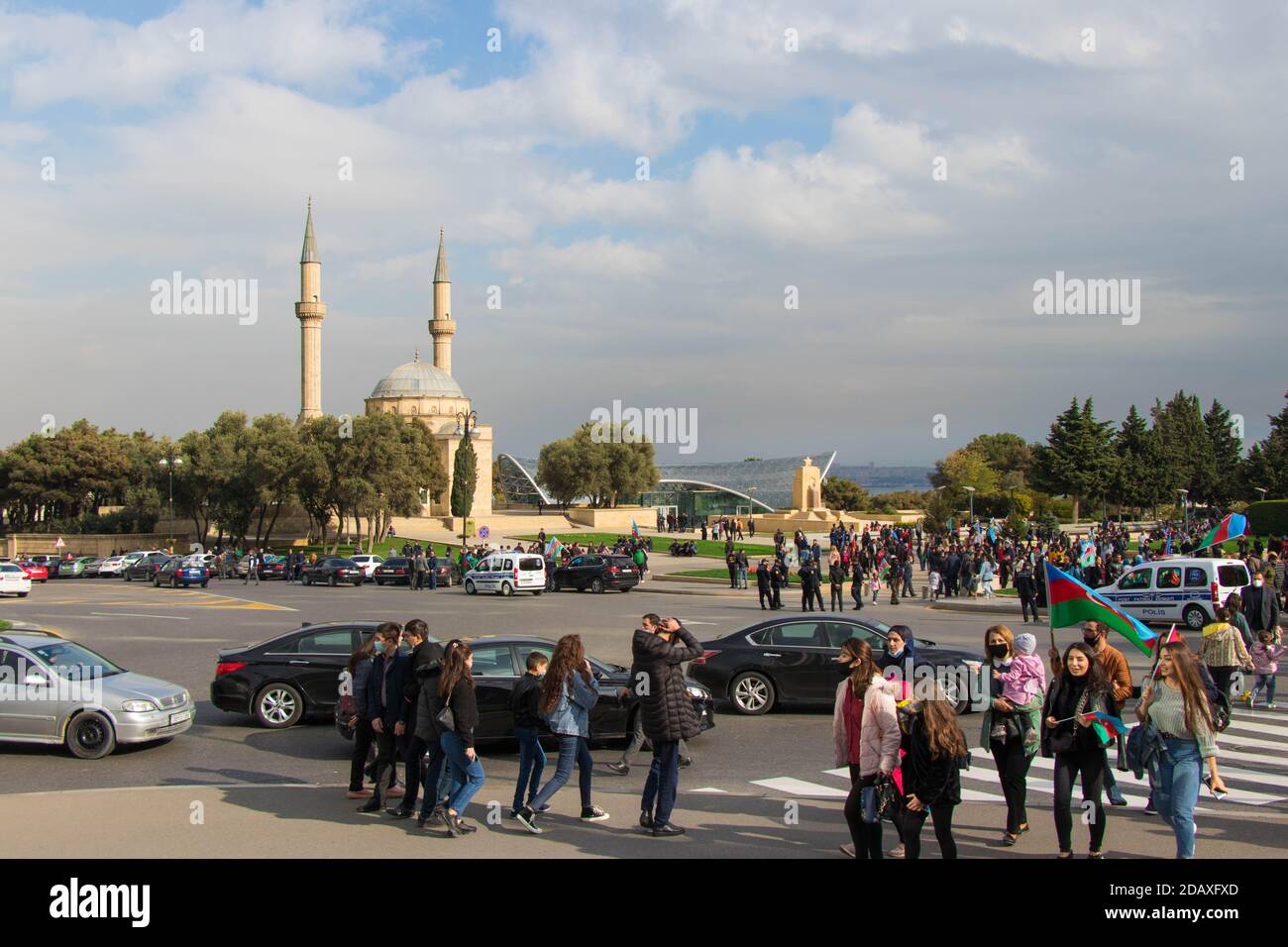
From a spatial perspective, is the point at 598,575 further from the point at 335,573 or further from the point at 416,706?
the point at 416,706

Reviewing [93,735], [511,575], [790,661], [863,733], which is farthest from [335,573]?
[863,733]

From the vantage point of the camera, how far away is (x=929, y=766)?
23.3 feet

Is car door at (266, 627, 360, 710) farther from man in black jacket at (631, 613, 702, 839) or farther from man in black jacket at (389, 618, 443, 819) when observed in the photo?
man in black jacket at (631, 613, 702, 839)

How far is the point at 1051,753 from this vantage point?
7977 mm

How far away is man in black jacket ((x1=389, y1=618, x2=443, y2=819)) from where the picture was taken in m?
8.90

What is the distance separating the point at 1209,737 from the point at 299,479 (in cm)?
6915

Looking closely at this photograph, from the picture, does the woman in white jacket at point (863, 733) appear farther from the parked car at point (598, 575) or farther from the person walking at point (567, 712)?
the parked car at point (598, 575)

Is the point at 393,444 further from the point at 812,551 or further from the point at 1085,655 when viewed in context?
the point at 1085,655

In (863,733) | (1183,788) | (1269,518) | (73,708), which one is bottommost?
(73,708)

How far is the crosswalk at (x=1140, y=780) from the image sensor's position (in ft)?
33.7

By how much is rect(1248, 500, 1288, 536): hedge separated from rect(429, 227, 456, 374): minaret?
66.7m

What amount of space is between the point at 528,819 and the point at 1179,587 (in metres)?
20.6

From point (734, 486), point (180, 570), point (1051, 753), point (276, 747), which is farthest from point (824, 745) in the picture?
point (734, 486)

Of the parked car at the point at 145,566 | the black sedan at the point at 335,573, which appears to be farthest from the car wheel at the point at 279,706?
the parked car at the point at 145,566
